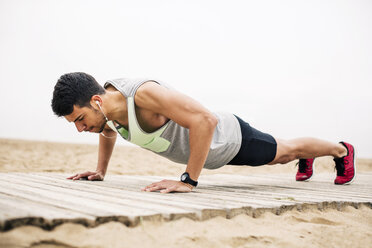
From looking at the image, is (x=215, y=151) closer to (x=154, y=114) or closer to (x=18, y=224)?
(x=154, y=114)

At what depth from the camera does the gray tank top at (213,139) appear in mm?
2667

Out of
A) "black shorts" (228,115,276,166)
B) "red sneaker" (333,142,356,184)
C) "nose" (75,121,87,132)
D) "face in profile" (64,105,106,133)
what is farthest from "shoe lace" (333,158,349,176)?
"nose" (75,121,87,132)

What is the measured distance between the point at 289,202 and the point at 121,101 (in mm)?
1299

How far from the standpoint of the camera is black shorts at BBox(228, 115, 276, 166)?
120 inches

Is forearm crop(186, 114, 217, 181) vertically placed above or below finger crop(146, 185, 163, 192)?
above

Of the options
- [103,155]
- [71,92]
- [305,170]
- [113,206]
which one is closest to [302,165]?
[305,170]

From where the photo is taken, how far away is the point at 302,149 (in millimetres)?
3396

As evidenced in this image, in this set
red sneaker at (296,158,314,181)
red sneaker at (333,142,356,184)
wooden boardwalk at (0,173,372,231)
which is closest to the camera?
wooden boardwalk at (0,173,372,231)

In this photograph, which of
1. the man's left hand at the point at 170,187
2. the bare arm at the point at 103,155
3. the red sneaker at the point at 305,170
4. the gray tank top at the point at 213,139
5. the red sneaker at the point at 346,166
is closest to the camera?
the man's left hand at the point at 170,187

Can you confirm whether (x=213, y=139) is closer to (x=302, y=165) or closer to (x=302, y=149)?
(x=302, y=149)

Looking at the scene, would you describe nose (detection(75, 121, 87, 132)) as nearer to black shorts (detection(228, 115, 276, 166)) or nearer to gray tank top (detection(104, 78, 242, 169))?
gray tank top (detection(104, 78, 242, 169))

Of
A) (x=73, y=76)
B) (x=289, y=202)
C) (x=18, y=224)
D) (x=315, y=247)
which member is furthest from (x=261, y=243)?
(x=73, y=76)

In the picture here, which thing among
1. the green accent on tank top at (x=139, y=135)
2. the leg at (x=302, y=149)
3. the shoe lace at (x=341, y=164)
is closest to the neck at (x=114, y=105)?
the green accent on tank top at (x=139, y=135)

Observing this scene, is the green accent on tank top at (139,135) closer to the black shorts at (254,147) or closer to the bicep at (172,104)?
the bicep at (172,104)
